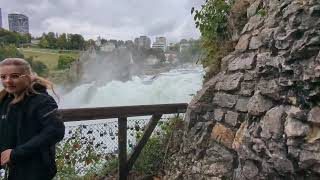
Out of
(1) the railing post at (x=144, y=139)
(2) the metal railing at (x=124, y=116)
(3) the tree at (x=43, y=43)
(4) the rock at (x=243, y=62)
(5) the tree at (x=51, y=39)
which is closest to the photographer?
(4) the rock at (x=243, y=62)

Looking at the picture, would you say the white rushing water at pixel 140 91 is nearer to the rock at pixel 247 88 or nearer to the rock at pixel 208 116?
the rock at pixel 208 116

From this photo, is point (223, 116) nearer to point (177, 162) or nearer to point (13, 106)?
point (177, 162)

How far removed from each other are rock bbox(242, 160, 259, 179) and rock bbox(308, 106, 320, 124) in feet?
2.60

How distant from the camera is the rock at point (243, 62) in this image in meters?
4.79

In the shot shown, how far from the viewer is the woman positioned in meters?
2.74

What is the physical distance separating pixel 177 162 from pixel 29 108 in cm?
310

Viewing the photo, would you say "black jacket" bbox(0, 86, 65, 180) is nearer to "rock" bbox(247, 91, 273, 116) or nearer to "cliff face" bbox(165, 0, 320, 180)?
"cliff face" bbox(165, 0, 320, 180)

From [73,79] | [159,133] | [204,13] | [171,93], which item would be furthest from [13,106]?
[73,79]

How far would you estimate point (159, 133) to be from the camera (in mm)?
6113

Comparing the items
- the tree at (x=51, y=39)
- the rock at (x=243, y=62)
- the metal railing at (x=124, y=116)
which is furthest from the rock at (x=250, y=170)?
the tree at (x=51, y=39)

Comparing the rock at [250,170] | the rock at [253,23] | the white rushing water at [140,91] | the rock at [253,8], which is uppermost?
the rock at [253,8]

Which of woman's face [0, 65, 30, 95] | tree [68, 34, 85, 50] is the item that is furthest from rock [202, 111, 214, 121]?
tree [68, 34, 85, 50]

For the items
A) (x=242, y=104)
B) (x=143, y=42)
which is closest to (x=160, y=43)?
(x=143, y=42)

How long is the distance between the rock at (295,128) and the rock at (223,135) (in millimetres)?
1133
